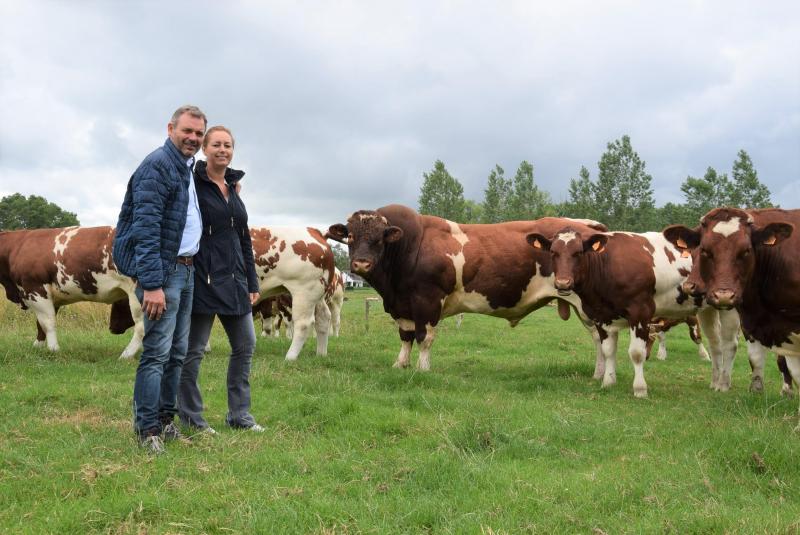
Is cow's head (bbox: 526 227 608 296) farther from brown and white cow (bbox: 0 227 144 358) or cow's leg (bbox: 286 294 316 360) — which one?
brown and white cow (bbox: 0 227 144 358)

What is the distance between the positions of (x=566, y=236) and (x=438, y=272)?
6.89 ft

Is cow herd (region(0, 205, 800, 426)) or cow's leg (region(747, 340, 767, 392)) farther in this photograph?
cow's leg (region(747, 340, 767, 392))

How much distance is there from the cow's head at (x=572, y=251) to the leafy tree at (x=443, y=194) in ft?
197

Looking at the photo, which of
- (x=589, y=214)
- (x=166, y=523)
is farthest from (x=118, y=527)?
(x=589, y=214)

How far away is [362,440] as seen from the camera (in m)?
5.45

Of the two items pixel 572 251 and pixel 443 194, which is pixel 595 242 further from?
pixel 443 194

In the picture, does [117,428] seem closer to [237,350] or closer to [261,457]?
[237,350]

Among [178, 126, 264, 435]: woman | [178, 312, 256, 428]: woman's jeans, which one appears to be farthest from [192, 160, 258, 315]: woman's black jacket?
Result: [178, 312, 256, 428]: woman's jeans

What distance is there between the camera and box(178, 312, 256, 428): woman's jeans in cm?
561

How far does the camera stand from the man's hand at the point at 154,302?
4.66 m

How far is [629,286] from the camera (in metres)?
8.73

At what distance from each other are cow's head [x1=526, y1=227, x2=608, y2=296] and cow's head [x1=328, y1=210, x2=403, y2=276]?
94.8 inches

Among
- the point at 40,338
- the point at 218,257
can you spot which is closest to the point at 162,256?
the point at 218,257

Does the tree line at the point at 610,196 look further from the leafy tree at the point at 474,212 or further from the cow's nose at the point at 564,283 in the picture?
the cow's nose at the point at 564,283
